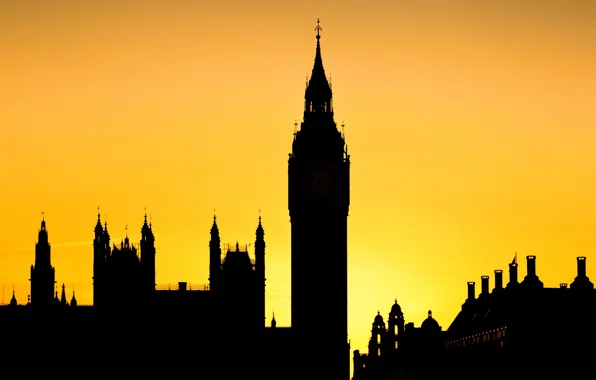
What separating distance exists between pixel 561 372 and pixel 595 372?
5022 millimetres

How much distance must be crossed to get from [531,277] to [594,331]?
438 inches

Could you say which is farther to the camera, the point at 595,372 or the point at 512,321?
the point at 512,321

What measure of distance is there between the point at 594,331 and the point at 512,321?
467 inches

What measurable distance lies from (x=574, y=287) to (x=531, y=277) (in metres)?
3.55

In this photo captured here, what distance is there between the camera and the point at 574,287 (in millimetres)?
197375

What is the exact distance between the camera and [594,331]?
620 ft

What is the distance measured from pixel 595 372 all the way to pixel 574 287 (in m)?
13.3

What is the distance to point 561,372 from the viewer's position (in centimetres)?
18988

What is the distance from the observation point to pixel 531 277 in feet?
653

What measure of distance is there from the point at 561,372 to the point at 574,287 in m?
9.67

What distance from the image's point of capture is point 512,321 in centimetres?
19988

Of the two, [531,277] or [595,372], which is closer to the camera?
[595,372]

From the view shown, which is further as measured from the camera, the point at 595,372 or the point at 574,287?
the point at 574,287
